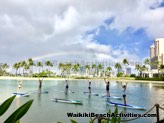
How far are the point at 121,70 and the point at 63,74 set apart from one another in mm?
37833

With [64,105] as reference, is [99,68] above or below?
above

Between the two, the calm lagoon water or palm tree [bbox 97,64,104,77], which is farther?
palm tree [bbox 97,64,104,77]

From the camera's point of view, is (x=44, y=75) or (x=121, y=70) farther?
(x=121, y=70)

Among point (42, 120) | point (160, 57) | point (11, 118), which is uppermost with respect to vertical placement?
point (160, 57)

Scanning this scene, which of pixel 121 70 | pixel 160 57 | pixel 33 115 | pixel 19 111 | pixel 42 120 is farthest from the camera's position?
pixel 160 57

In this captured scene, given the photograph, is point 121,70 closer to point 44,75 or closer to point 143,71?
point 143,71

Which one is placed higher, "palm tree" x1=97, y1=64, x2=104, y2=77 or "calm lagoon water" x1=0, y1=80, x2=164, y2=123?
"palm tree" x1=97, y1=64, x2=104, y2=77

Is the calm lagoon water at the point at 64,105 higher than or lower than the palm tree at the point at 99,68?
lower

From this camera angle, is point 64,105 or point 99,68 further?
point 99,68

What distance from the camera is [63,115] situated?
25266mm

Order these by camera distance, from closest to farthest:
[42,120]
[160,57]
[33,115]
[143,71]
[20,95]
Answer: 1. [42,120]
2. [33,115]
3. [20,95]
4. [143,71]
5. [160,57]

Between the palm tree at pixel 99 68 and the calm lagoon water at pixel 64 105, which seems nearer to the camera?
the calm lagoon water at pixel 64 105

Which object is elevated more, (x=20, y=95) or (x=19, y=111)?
(x=19, y=111)

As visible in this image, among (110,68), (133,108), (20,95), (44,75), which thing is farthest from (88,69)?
(133,108)
